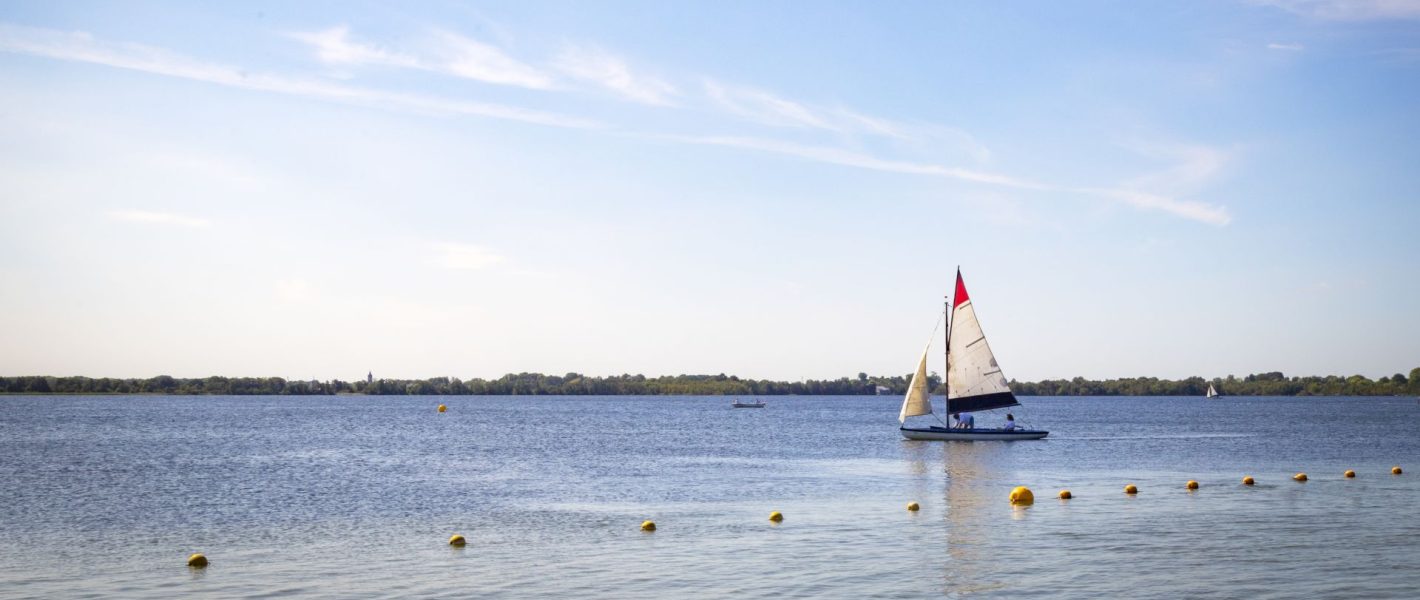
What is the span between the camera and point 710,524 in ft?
125

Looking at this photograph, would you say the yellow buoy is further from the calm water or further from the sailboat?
the sailboat

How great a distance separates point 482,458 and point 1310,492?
47.1m

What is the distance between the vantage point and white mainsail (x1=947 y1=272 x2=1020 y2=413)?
82562 millimetres

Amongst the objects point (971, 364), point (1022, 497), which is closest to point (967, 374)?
point (971, 364)

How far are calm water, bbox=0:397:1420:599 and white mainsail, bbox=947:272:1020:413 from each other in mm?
6780

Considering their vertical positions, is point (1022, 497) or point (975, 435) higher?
point (975, 435)

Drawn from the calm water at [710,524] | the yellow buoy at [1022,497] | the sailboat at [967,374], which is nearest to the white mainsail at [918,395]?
the sailboat at [967,374]

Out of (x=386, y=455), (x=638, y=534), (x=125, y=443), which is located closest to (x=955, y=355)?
(x=386, y=455)

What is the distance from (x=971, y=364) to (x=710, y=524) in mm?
48209

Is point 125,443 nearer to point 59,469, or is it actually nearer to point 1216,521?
point 59,469

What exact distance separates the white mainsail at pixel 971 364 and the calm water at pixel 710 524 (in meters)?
6.78

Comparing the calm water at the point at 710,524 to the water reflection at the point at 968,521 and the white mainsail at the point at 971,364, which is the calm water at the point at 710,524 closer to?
the water reflection at the point at 968,521

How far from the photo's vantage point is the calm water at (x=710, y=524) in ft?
91.2

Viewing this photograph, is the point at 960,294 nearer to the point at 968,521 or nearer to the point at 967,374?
the point at 967,374
